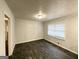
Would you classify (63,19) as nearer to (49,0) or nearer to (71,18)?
(71,18)

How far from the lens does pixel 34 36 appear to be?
8.09 meters

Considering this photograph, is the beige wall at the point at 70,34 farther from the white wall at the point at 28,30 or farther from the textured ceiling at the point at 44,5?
the white wall at the point at 28,30

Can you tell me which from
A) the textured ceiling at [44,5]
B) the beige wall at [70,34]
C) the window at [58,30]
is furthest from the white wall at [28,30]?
the beige wall at [70,34]

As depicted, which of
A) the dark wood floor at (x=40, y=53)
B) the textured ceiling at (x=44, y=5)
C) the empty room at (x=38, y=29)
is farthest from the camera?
the dark wood floor at (x=40, y=53)

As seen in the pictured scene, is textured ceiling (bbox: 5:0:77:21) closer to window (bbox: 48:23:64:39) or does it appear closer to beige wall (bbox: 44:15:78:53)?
beige wall (bbox: 44:15:78:53)

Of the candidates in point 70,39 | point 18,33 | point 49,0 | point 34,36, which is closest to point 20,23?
point 18,33

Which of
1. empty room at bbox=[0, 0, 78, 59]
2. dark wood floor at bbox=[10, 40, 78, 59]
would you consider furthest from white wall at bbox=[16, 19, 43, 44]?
dark wood floor at bbox=[10, 40, 78, 59]

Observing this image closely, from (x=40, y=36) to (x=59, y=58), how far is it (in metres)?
5.53

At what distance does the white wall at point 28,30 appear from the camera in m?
6.53

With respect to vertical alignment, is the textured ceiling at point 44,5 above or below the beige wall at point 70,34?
above

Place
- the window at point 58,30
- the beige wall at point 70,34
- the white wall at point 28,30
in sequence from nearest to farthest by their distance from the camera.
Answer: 1. the beige wall at point 70,34
2. the window at point 58,30
3. the white wall at point 28,30

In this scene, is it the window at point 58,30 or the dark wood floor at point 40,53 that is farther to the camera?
the window at point 58,30

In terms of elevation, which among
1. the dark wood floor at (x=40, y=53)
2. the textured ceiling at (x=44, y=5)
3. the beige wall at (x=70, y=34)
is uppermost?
the textured ceiling at (x=44, y=5)

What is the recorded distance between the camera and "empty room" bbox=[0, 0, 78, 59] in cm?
264
